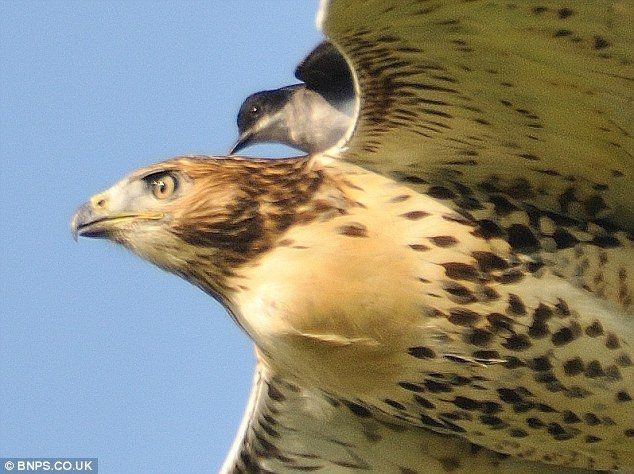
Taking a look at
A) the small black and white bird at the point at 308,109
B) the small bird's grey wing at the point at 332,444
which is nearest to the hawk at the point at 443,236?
the small bird's grey wing at the point at 332,444

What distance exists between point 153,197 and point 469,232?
142 centimetres

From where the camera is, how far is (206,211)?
553cm

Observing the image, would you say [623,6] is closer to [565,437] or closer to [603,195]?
[603,195]

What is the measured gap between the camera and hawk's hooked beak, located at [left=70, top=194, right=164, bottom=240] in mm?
5684

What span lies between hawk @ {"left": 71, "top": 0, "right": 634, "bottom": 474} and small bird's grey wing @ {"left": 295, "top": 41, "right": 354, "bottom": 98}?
2267 mm

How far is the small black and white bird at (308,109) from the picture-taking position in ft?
26.2

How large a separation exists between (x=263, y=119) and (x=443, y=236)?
456 centimetres

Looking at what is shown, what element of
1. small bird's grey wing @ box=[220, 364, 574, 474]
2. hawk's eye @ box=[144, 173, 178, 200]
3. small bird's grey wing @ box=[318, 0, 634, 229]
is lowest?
small bird's grey wing @ box=[220, 364, 574, 474]

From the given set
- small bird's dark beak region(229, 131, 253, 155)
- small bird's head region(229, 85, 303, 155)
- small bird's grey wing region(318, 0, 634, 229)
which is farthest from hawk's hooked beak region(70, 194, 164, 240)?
small bird's dark beak region(229, 131, 253, 155)

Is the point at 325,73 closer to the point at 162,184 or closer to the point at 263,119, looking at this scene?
the point at 263,119

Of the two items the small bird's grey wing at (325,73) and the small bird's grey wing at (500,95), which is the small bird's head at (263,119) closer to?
the small bird's grey wing at (325,73)

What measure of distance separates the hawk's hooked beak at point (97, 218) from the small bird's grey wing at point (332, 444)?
1.12m

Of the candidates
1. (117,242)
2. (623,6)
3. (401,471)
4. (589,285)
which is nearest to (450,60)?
(623,6)

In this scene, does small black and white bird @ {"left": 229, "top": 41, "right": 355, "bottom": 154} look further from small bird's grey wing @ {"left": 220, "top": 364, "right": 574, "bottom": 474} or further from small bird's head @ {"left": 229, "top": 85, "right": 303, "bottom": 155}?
small bird's grey wing @ {"left": 220, "top": 364, "right": 574, "bottom": 474}
